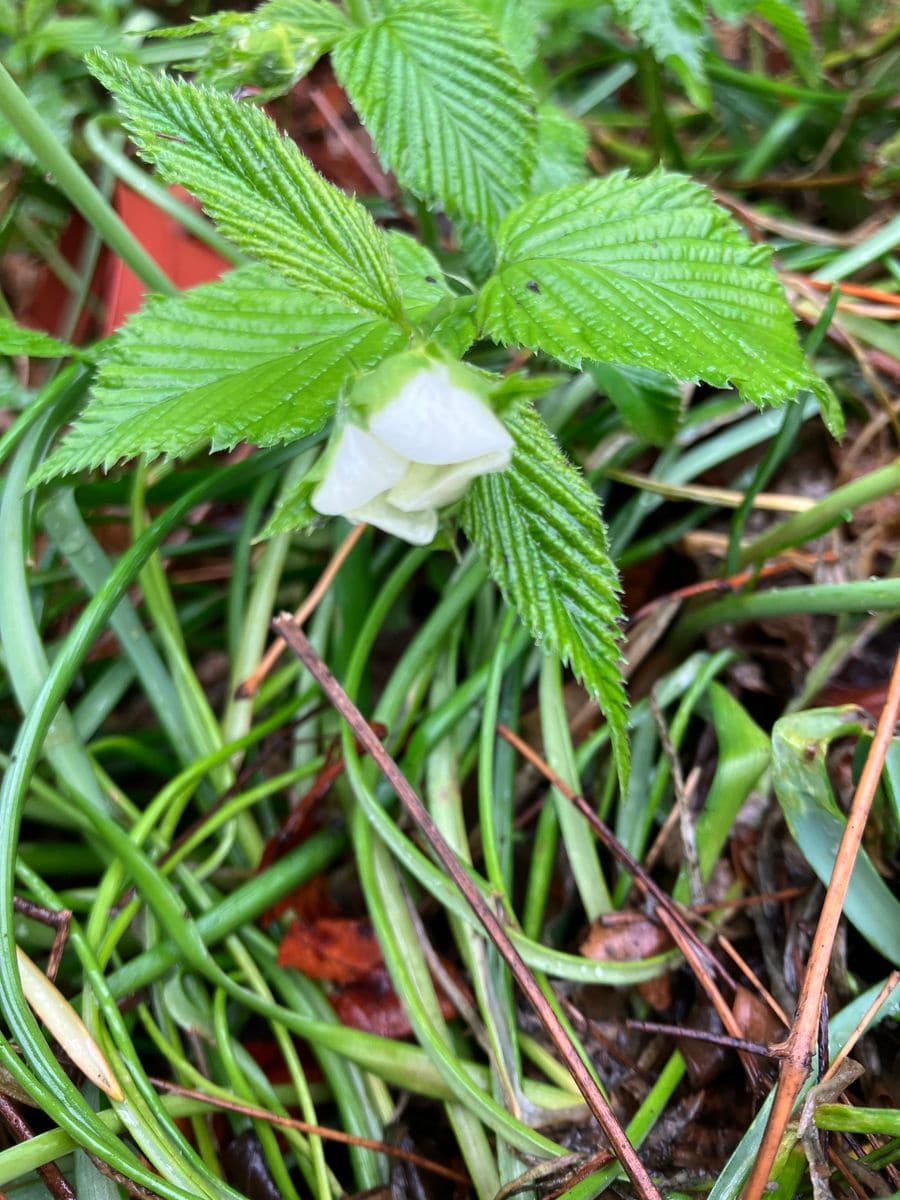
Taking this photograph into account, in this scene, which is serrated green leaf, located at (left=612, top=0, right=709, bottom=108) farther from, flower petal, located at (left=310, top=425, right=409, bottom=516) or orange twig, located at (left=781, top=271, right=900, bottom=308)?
flower petal, located at (left=310, top=425, right=409, bottom=516)

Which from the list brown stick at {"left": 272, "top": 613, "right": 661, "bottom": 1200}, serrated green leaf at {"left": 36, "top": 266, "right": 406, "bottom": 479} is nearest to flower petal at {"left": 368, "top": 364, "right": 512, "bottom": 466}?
serrated green leaf at {"left": 36, "top": 266, "right": 406, "bottom": 479}

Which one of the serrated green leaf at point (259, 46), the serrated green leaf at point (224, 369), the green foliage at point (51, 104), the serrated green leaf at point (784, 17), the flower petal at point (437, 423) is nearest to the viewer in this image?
the flower petal at point (437, 423)

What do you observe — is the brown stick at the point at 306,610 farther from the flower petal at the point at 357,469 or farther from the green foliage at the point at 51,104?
the green foliage at the point at 51,104

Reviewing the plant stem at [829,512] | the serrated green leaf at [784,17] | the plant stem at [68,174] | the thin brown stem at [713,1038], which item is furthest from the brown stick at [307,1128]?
the serrated green leaf at [784,17]

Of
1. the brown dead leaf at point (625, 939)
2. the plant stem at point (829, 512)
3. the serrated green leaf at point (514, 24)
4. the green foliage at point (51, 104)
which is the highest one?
the green foliage at point (51, 104)

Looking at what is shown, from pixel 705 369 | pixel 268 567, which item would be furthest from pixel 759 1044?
pixel 268 567

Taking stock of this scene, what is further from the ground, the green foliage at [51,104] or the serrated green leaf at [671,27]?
the green foliage at [51,104]
